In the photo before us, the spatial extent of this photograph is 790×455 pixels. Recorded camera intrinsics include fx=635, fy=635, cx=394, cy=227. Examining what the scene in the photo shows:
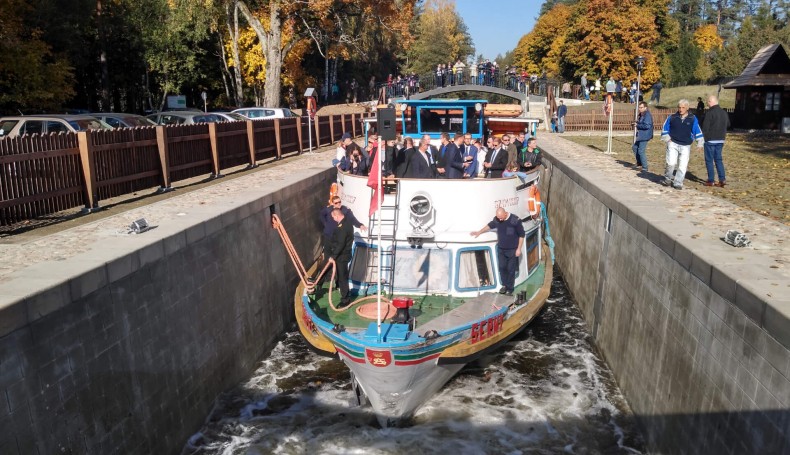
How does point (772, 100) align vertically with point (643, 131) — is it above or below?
above

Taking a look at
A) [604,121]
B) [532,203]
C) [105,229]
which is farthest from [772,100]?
[105,229]

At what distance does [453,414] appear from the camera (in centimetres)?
1008

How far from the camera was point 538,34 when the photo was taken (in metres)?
83.8

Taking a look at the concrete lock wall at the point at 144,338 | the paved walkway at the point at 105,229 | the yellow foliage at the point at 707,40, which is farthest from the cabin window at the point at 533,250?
the yellow foliage at the point at 707,40

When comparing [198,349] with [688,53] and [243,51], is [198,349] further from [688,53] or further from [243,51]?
[688,53]

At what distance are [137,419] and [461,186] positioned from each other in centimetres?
614

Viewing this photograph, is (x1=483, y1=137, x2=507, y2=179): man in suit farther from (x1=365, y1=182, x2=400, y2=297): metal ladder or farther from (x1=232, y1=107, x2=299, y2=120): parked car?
(x1=232, y1=107, x2=299, y2=120): parked car

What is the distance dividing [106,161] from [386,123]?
7269mm

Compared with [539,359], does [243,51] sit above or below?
above

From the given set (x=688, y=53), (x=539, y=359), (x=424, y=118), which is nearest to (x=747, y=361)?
(x=539, y=359)

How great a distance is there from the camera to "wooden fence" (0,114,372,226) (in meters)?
10.7

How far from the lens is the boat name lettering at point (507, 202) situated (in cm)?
1119

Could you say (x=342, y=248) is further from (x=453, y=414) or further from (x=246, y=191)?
(x=246, y=191)

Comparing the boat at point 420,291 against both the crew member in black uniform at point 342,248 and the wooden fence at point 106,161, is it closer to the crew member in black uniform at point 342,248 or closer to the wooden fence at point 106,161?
the crew member in black uniform at point 342,248
